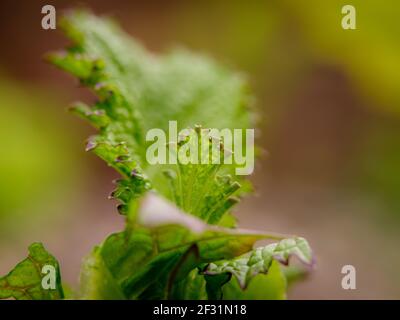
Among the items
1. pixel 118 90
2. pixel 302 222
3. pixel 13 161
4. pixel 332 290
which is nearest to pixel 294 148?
pixel 302 222

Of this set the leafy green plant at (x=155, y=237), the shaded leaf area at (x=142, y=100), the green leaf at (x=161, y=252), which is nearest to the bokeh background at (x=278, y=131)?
the shaded leaf area at (x=142, y=100)

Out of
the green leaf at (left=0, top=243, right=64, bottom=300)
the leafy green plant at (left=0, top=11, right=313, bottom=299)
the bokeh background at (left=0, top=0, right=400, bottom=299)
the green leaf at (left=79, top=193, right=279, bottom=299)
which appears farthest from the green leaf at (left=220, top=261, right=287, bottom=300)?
the bokeh background at (left=0, top=0, right=400, bottom=299)

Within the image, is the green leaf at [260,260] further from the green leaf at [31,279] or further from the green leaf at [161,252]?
the green leaf at [31,279]

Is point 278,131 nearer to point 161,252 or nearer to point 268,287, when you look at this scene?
point 268,287

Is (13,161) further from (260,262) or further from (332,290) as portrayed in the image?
(260,262)

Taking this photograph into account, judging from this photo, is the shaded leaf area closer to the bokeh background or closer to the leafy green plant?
the leafy green plant

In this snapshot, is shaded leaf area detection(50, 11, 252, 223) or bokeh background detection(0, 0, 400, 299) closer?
shaded leaf area detection(50, 11, 252, 223)
